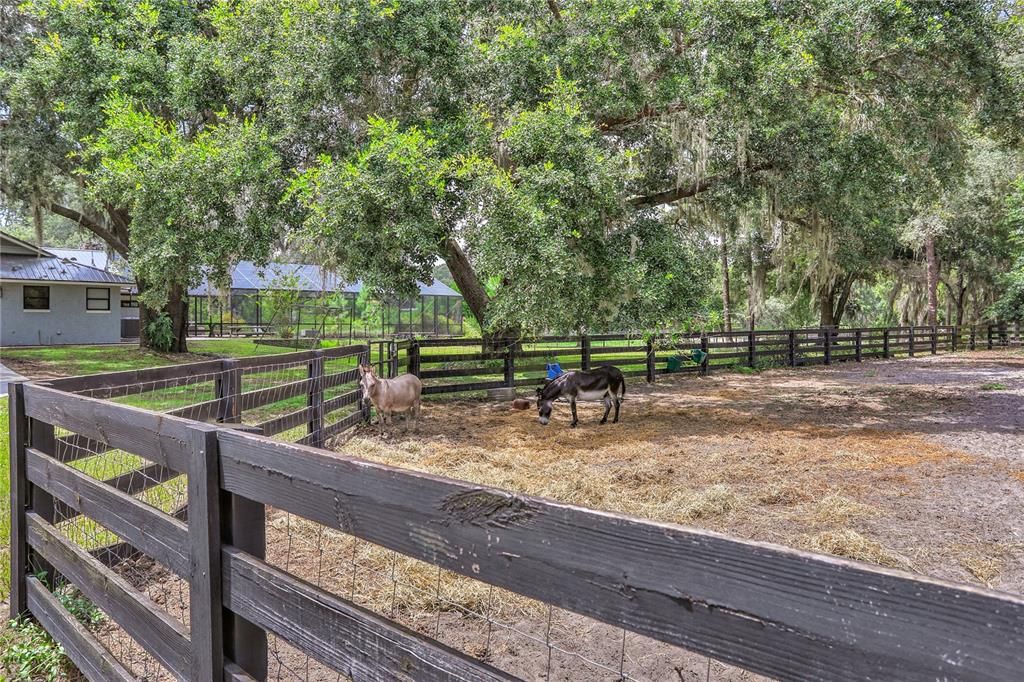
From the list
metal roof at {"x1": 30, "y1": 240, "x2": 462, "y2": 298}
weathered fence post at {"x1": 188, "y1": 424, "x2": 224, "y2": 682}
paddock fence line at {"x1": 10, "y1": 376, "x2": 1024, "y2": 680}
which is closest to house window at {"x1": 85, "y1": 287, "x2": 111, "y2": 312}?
metal roof at {"x1": 30, "y1": 240, "x2": 462, "y2": 298}

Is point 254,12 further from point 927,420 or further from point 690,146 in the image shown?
point 927,420

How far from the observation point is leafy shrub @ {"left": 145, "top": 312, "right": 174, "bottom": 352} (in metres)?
20.4

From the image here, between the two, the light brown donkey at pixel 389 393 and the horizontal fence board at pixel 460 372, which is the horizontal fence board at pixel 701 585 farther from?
the horizontal fence board at pixel 460 372

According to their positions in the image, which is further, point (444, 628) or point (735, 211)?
point (735, 211)

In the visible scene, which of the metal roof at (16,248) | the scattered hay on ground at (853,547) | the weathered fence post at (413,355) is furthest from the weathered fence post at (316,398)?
the metal roof at (16,248)

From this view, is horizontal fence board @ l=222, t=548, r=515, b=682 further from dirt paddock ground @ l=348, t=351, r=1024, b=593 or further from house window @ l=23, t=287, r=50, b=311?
house window @ l=23, t=287, r=50, b=311

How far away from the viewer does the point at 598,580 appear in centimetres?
113

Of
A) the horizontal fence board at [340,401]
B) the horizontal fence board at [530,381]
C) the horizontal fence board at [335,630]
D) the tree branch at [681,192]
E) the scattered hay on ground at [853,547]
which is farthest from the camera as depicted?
the horizontal fence board at [530,381]

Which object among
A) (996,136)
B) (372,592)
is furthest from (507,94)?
(372,592)

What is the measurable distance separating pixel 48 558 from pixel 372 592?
5.35 feet

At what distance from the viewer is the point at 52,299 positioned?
2461 centimetres

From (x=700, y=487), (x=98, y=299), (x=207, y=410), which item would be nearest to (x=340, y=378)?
(x=207, y=410)

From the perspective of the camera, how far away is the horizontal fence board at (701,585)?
0.81 meters

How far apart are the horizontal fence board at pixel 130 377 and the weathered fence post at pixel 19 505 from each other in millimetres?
200
